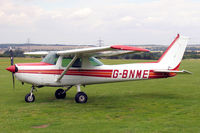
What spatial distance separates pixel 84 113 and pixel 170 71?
15.6 ft

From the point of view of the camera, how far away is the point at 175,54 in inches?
502

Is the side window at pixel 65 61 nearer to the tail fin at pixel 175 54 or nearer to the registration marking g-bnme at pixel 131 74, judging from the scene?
the registration marking g-bnme at pixel 131 74

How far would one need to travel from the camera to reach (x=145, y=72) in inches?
473

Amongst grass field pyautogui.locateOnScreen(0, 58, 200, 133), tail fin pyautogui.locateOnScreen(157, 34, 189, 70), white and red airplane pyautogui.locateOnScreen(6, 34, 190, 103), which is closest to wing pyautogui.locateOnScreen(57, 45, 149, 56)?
white and red airplane pyautogui.locateOnScreen(6, 34, 190, 103)

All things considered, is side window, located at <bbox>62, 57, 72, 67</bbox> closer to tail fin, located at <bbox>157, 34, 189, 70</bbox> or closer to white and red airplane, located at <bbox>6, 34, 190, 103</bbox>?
white and red airplane, located at <bbox>6, 34, 190, 103</bbox>

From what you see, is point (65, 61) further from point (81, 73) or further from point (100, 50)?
point (100, 50)

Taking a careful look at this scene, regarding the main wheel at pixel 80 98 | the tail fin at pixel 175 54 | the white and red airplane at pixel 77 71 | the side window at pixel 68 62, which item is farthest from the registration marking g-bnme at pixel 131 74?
the main wheel at pixel 80 98

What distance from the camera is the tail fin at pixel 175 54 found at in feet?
41.4

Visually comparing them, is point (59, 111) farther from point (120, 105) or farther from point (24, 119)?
point (120, 105)

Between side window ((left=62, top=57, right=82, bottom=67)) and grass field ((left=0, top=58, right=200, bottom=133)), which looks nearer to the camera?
grass field ((left=0, top=58, right=200, bottom=133))

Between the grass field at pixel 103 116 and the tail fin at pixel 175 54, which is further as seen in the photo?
the tail fin at pixel 175 54

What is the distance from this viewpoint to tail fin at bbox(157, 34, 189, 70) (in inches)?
497

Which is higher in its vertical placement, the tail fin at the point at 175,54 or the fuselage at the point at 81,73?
the tail fin at the point at 175,54

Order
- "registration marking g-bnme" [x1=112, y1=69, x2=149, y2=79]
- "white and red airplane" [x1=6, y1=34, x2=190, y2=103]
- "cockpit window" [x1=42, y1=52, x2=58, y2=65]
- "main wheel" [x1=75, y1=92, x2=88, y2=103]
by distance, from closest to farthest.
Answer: "white and red airplane" [x1=6, y1=34, x2=190, y2=103], "main wheel" [x1=75, y1=92, x2=88, y2=103], "cockpit window" [x1=42, y1=52, x2=58, y2=65], "registration marking g-bnme" [x1=112, y1=69, x2=149, y2=79]
